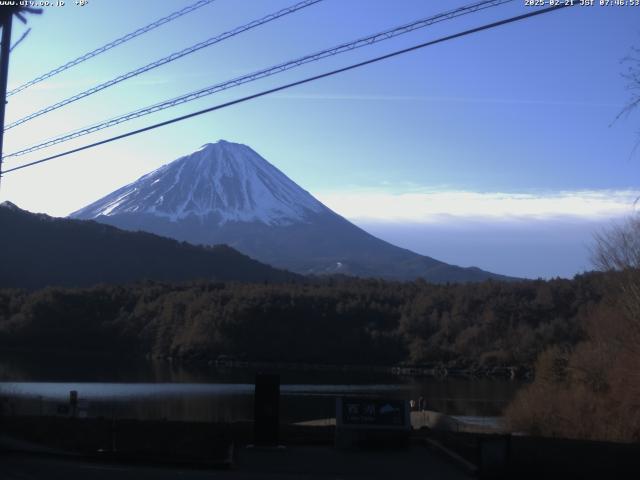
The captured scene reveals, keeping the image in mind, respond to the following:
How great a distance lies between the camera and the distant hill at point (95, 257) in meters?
124

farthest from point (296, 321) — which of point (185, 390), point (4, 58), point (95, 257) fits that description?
point (4, 58)

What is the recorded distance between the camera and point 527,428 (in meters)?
31.9

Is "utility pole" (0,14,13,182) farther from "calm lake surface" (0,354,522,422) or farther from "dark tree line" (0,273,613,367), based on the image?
"dark tree line" (0,273,613,367)

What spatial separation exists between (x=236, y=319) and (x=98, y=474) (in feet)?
292

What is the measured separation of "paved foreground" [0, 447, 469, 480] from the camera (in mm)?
13969

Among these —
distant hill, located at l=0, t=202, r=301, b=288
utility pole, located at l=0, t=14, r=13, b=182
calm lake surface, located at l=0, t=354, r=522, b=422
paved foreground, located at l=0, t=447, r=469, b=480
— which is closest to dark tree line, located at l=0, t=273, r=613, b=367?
calm lake surface, located at l=0, t=354, r=522, b=422

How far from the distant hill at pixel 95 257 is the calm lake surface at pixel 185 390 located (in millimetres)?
37599

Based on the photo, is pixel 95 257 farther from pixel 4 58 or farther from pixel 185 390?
pixel 4 58

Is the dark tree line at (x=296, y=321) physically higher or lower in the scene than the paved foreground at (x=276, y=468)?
higher

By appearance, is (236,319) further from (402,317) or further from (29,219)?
(29,219)

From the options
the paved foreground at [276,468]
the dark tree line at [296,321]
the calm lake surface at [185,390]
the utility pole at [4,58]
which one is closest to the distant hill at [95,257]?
the dark tree line at [296,321]

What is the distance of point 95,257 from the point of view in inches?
5418

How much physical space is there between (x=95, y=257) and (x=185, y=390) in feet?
294

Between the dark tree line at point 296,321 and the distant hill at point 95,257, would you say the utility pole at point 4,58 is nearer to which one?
the dark tree line at point 296,321
